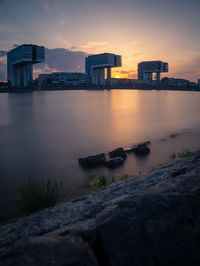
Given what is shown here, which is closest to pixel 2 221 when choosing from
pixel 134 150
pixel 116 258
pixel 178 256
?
pixel 116 258

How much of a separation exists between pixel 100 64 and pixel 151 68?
61.4 m

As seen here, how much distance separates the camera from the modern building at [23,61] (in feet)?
327

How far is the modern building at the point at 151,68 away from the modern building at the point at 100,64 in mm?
47252

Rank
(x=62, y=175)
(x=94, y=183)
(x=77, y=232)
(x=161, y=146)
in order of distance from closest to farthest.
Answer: (x=77, y=232)
(x=94, y=183)
(x=62, y=175)
(x=161, y=146)

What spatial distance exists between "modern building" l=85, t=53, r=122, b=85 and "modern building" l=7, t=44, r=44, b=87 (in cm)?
4623

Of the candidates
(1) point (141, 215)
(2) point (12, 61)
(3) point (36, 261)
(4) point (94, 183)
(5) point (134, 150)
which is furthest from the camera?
(2) point (12, 61)

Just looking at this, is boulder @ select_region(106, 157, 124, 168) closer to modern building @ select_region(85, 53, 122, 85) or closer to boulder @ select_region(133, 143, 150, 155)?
boulder @ select_region(133, 143, 150, 155)

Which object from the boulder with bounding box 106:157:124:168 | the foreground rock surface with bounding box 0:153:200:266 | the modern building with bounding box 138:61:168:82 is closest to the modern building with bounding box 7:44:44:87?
the boulder with bounding box 106:157:124:168

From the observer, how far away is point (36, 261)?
1.60 metres

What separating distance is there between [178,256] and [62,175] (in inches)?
222

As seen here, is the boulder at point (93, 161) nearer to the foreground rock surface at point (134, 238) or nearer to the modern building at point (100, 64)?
the foreground rock surface at point (134, 238)

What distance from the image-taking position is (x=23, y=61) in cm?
10288

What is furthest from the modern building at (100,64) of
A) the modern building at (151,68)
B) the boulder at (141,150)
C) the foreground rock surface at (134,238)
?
the foreground rock surface at (134,238)

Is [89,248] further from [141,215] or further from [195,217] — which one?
[195,217]
